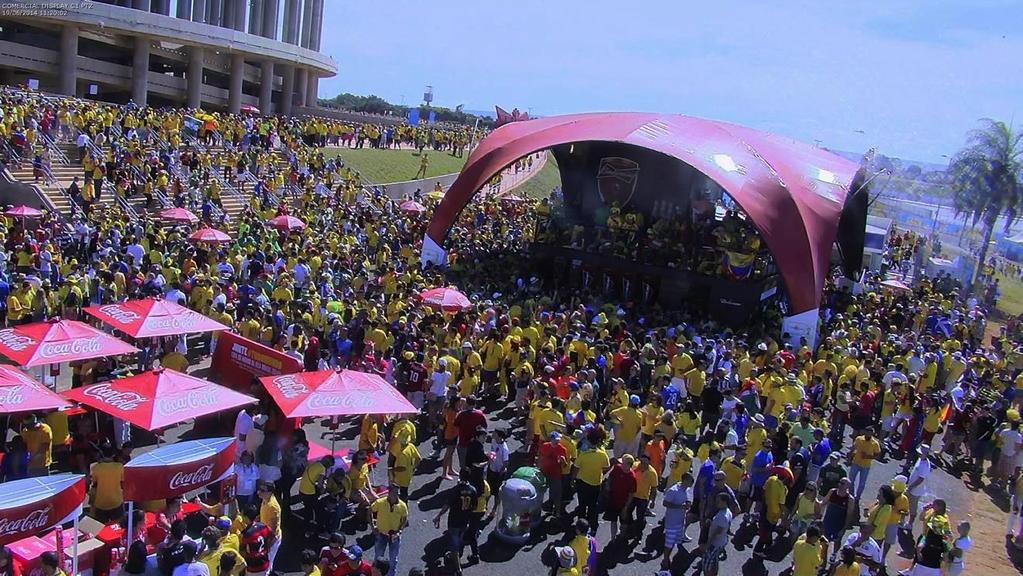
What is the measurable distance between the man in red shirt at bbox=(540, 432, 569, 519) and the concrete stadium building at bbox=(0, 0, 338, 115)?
123ft

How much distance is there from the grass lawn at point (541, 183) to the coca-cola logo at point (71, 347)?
36226mm

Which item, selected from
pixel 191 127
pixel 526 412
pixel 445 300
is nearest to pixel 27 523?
pixel 526 412

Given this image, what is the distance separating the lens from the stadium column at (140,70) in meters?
48.6

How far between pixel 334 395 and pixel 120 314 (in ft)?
15.5

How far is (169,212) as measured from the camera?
74.4 feet

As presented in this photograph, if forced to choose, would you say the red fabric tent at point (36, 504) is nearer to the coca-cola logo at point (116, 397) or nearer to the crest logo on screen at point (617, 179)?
the coca-cola logo at point (116, 397)

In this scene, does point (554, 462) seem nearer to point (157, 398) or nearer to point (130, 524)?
point (157, 398)

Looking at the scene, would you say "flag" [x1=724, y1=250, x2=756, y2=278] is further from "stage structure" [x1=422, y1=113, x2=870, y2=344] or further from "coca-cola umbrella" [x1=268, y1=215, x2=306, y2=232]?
"coca-cola umbrella" [x1=268, y1=215, x2=306, y2=232]

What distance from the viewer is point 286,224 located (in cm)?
2388

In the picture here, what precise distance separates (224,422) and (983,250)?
3683 centimetres

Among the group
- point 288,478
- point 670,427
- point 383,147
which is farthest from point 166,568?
point 383,147

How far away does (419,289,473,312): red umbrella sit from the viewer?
55.6ft

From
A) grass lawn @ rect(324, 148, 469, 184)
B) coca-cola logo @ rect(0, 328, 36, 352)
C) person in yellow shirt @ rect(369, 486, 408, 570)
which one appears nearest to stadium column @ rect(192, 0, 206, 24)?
grass lawn @ rect(324, 148, 469, 184)

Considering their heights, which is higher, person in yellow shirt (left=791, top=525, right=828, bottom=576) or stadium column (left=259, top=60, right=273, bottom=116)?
stadium column (left=259, top=60, right=273, bottom=116)
